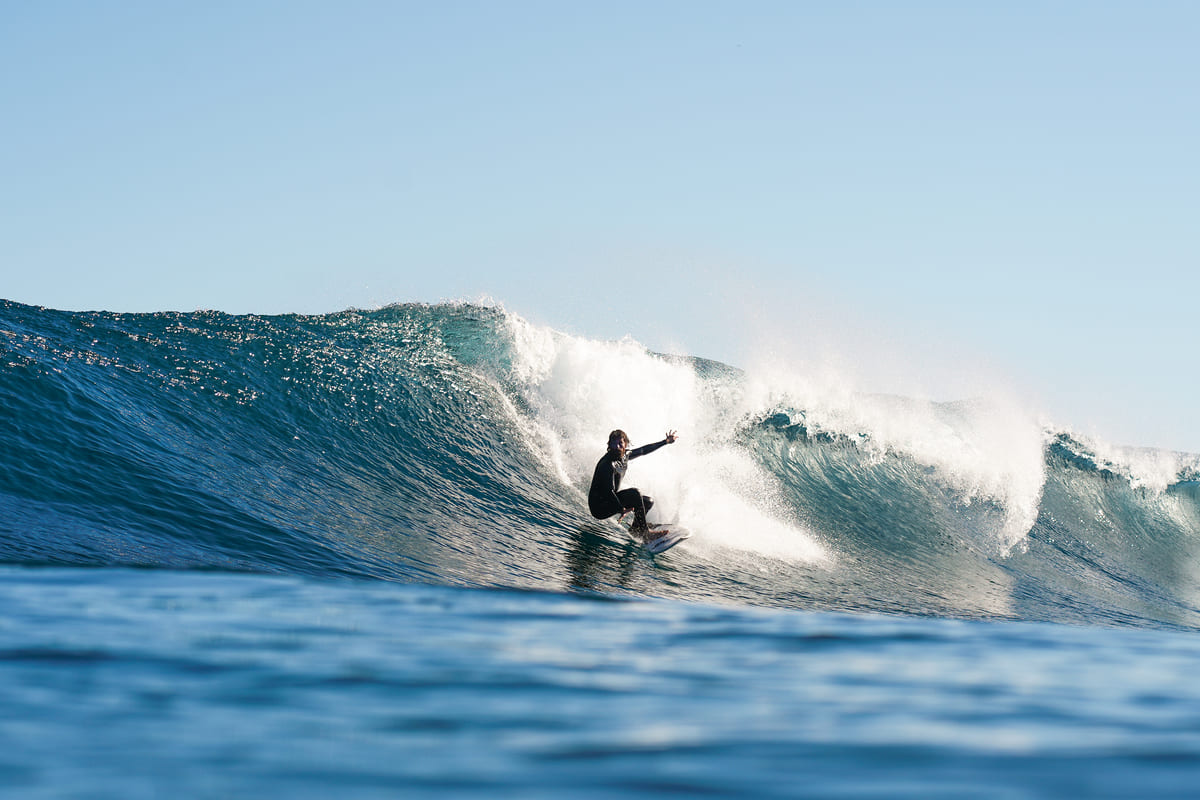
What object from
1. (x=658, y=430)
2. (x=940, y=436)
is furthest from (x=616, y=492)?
(x=940, y=436)

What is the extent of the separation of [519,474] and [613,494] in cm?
163

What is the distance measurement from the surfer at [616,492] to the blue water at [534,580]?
29 centimetres

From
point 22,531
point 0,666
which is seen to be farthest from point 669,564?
point 0,666

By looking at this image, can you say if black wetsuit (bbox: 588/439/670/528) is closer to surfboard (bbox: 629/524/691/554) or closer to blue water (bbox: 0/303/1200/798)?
surfboard (bbox: 629/524/691/554)

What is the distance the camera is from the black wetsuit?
964cm

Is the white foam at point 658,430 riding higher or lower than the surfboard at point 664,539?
higher

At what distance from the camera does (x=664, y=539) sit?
31.0ft

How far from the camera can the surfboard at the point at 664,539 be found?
931 centimetres

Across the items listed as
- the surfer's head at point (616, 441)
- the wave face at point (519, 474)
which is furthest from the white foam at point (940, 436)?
the surfer's head at point (616, 441)

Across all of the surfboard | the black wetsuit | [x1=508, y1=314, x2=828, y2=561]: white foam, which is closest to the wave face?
[x1=508, y1=314, x2=828, y2=561]: white foam

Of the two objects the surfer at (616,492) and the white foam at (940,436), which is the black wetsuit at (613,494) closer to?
the surfer at (616,492)

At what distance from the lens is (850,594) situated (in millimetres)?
9055

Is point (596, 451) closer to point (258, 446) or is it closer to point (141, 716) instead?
point (258, 446)

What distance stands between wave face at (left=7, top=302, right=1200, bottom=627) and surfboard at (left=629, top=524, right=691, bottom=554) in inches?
8.2
